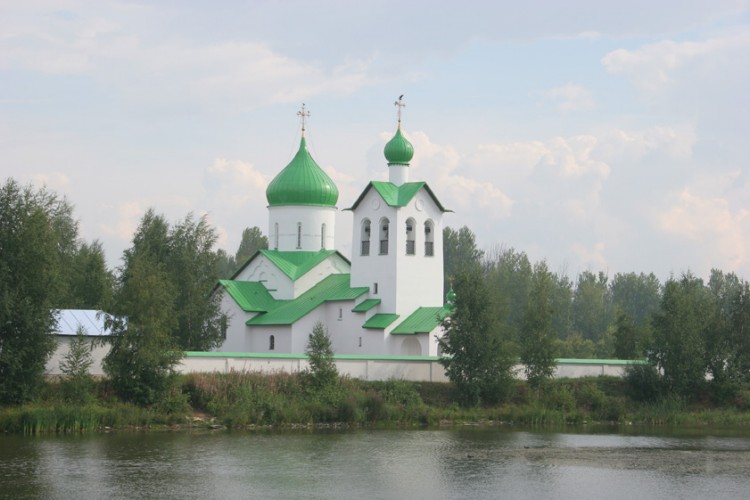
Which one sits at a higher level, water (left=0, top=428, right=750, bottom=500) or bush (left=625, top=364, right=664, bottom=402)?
bush (left=625, top=364, right=664, bottom=402)

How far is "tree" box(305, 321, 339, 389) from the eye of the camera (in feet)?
119

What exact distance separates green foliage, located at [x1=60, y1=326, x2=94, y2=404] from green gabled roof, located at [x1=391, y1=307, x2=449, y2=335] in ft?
42.4

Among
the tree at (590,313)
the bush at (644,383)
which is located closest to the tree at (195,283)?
the bush at (644,383)

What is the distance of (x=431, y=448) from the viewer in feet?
96.2

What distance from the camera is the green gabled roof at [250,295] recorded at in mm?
47188

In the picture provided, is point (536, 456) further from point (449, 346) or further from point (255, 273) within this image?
point (255, 273)

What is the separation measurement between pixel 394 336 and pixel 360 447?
14255 millimetres

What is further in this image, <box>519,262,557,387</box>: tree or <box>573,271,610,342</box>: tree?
<box>573,271,610,342</box>: tree

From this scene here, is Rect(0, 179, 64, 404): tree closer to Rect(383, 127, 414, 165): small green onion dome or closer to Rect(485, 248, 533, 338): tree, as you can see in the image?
Rect(383, 127, 414, 165): small green onion dome

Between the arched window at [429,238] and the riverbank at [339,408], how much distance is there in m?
7.61

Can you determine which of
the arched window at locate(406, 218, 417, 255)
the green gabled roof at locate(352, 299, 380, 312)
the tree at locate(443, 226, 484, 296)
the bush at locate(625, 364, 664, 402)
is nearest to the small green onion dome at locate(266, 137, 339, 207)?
the arched window at locate(406, 218, 417, 255)

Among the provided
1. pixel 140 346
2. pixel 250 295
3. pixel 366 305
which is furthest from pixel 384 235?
pixel 140 346

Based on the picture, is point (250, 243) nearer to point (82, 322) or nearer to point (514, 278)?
point (514, 278)

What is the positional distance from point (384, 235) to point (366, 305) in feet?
9.78
